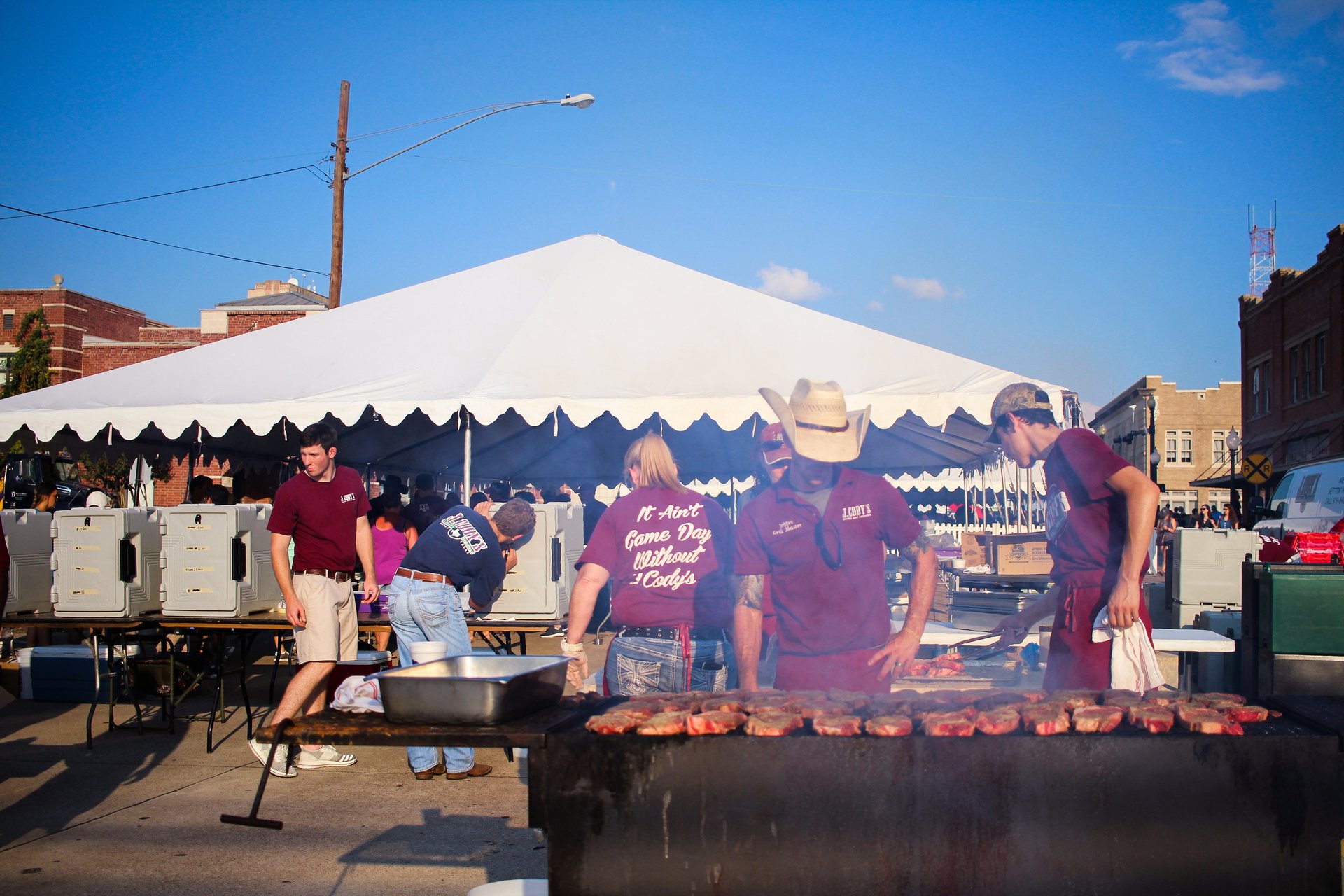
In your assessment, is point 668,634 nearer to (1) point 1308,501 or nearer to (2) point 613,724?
(2) point 613,724

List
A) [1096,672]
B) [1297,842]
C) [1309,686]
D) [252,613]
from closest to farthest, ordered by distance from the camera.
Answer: [1297,842] < [1096,672] < [1309,686] < [252,613]

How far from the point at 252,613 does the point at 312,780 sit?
1437mm

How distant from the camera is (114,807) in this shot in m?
5.10

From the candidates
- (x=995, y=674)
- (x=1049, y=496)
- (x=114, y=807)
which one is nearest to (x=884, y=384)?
(x=1049, y=496)

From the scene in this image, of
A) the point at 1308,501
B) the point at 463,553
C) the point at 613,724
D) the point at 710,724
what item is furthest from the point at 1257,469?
the point at 613,724

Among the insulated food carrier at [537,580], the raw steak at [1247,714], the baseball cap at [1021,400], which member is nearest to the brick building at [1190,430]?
the insulated food carrier at [537,580]

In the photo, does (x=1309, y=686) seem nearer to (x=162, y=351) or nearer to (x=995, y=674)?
(x=995, y=674)

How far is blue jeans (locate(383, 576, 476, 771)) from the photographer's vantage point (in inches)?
212

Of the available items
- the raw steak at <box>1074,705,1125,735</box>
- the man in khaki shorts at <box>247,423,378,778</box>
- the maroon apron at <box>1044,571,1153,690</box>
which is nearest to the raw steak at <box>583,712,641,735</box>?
the raw steak at <box>1074,705,1125,735</box>

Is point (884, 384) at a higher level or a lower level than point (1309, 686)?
higher

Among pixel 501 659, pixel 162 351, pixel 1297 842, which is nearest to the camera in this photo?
pixel 1297 842

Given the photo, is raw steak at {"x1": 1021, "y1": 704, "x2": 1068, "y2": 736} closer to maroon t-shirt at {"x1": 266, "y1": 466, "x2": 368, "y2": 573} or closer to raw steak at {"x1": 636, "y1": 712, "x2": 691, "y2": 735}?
raw steak at {"x1": 636, "y1": 712, "x2": 691, "y2": 735}

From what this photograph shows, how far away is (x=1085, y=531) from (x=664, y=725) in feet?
6.05

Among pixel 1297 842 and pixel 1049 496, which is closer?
pixel 1297 842
